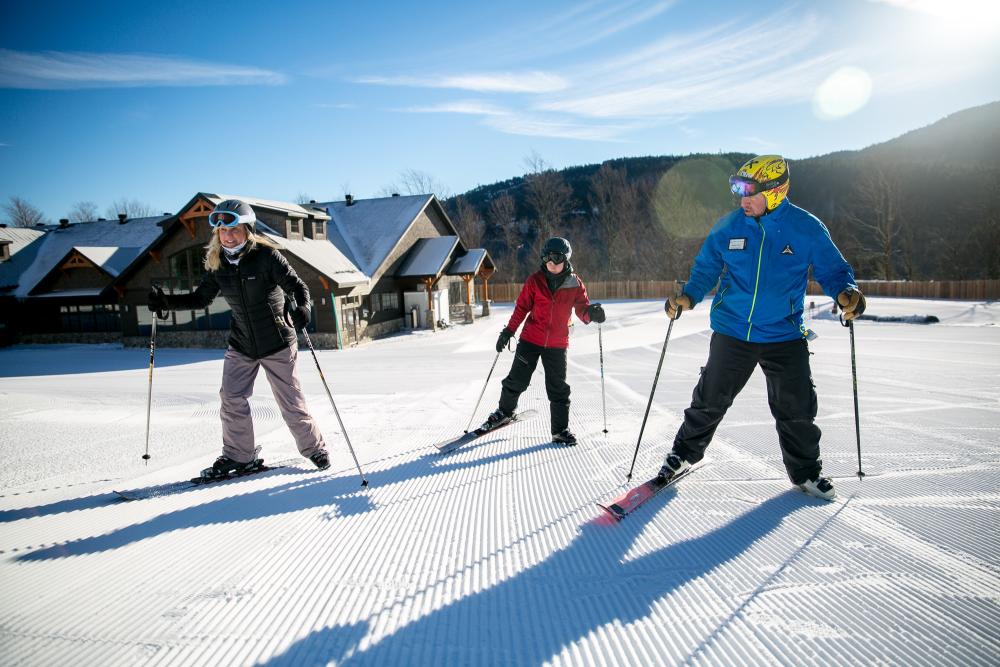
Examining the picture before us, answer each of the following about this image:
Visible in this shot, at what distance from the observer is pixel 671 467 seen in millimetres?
3064

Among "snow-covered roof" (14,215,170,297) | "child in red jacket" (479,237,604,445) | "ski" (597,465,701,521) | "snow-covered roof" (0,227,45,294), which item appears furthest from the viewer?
"snow-covered roof" (0,227,45,294)

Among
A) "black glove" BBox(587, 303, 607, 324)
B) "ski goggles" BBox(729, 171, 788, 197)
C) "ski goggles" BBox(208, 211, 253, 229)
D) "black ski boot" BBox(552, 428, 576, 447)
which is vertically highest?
"ski goggles" BBox(208, 211, 253, 229)

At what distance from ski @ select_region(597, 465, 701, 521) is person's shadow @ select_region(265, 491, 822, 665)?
131mm

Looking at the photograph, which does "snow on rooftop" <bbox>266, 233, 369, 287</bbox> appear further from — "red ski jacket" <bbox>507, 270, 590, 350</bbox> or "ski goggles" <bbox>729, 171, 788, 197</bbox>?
"ski goggles" <bbox>729, 171, 788, 197</bbox>

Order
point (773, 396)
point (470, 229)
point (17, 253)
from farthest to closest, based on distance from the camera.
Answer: point (470, 229), point (17, 253), point (773, 396)

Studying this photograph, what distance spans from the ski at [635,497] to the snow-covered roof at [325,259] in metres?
14.8

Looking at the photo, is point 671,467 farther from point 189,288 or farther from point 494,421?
point 189,288

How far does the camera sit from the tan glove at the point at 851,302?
108 inches

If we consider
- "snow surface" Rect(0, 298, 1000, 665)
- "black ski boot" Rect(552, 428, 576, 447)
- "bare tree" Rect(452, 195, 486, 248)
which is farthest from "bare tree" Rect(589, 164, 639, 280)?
"snow surface" Rect(0, 298, 1000, 665)

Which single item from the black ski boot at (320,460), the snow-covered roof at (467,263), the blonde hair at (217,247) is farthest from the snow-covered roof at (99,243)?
the black ski boot at (320,460)

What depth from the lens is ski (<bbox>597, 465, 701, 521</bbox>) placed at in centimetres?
268

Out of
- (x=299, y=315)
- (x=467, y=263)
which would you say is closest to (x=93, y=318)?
(x=467, y=263)

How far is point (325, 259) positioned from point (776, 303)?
56.8ft

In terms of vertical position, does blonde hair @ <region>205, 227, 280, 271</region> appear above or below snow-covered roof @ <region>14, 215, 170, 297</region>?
below
